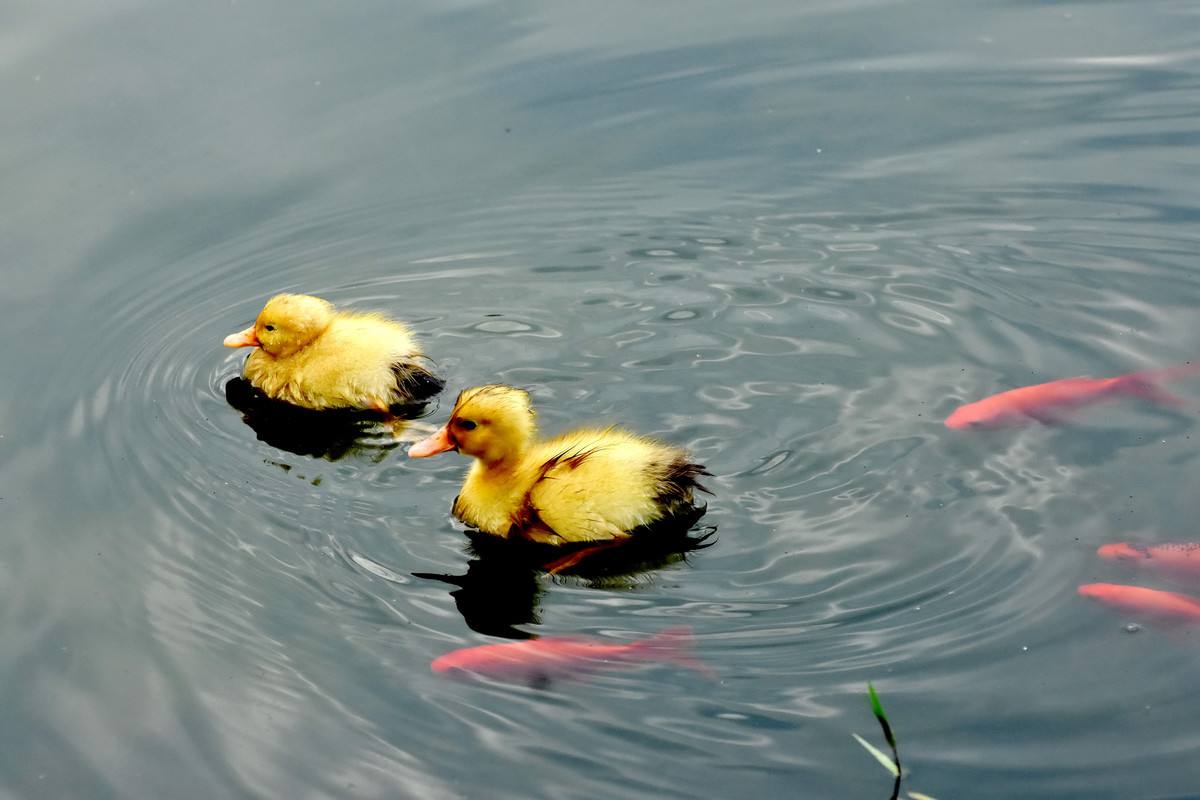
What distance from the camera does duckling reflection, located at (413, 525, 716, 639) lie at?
4.89 meters

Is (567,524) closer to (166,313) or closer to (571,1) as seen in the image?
(166,313)

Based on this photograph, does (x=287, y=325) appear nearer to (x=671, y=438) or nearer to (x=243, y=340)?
(x=243, y=340)

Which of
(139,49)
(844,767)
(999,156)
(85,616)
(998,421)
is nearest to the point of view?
(844,767)

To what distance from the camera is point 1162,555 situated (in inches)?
190

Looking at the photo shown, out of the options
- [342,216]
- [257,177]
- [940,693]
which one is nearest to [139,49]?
[257,177]

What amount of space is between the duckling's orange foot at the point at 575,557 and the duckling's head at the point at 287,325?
67.6 inches

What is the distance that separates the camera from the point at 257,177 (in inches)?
294

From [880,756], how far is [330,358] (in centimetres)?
307

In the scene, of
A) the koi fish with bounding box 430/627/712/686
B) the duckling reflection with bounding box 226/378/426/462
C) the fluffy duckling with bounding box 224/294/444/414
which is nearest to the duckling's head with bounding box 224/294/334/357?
the fluffy duckling with bounding box 224/294/444/414

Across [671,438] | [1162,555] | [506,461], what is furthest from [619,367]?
[1162,555]

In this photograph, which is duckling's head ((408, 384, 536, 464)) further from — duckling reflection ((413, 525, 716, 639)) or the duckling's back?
duckling reflection ((413, 525, 716, 639))

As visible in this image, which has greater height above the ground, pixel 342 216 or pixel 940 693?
pixel 342 216

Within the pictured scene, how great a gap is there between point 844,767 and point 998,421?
1.85 metres

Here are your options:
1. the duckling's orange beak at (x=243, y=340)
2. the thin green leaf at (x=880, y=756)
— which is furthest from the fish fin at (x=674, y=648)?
the duckling's orange beak at (x=243, y=340)
